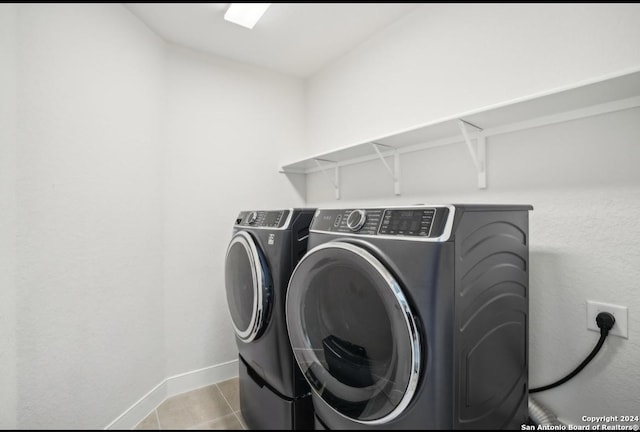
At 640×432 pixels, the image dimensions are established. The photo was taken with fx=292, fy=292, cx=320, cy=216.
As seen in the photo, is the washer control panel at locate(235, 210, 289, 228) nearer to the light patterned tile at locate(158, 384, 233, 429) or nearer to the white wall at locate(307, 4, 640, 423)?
the white wall at locate(307, 4, 640, 423)

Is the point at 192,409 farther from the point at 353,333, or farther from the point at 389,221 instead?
the point at 389,221

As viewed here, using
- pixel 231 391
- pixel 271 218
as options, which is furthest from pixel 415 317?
pixel 231 391

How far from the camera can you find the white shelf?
1050 mm

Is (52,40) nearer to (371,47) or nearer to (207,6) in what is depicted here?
(207,6)

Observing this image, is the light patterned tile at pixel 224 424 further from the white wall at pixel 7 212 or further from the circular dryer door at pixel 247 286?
the white wall at pixel 7 212

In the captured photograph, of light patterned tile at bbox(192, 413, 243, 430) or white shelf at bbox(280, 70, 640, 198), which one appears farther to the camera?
light patterned tile at bbox(192, 413, 243, 430)

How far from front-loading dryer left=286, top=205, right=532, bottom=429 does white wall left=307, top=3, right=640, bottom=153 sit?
27.0 inches

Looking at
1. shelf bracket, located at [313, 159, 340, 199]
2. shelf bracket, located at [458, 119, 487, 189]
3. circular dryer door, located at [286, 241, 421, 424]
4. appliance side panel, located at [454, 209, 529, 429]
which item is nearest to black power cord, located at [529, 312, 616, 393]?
appliance side panel, located at [454, 209, 529, 429]

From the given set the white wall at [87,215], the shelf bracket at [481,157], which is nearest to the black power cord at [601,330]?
the shelf bracket at [481,157]

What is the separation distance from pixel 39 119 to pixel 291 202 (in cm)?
178

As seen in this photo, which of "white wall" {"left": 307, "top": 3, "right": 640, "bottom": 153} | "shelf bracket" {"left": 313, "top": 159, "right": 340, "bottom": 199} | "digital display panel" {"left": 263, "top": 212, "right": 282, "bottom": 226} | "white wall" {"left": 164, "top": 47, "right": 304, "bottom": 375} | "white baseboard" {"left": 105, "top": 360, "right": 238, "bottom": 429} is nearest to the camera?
"white wall" {"left": 307, "top": 3, "right": 640, "bottom": 153}

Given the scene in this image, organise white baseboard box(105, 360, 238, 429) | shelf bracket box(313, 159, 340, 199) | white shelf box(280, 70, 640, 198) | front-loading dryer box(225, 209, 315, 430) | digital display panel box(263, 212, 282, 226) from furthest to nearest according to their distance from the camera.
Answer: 1. shelf bracket box(313, 159, 340, 199)
2. white baseboard box(105, 360, 238, 429)
3. digital display panel box(263, 212, 282, 226)
4. front-loading dryer box(225, 209, 315, 430)
5. white shelf box(280, 70, 640, 198)

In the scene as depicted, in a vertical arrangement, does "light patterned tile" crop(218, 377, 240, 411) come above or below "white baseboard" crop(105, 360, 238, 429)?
below

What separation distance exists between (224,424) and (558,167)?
2279 millimetres
